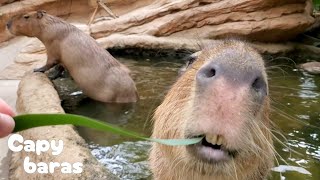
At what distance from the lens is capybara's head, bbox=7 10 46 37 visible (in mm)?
6395

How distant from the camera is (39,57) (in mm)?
7430

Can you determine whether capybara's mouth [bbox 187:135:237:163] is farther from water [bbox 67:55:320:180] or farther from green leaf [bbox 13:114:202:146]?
water [bbox 67:55:320:180]

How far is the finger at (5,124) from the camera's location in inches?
39.7

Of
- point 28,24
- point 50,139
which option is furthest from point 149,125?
point 28,24

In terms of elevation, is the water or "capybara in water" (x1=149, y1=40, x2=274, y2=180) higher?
"capybara in water" (x1=149, y1=40, x2=274, y2=180)

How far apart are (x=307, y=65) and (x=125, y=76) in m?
3.21

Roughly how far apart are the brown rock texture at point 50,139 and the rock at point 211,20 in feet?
11.8

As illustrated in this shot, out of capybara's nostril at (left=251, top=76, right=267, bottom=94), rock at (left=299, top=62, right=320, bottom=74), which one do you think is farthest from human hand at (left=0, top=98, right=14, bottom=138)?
rock at (left=299, top=62, right=320, bottom=74)

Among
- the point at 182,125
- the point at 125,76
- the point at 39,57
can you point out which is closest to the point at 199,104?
the point at 182,125

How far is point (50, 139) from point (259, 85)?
1.96m

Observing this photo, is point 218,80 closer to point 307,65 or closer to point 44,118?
point 44,118

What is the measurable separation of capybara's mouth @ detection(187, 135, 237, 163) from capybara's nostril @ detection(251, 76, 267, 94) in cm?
21

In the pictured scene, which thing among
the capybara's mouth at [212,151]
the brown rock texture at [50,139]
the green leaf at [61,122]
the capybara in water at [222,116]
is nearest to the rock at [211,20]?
the brown rock texture at [50,139]

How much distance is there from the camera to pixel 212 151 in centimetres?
163
